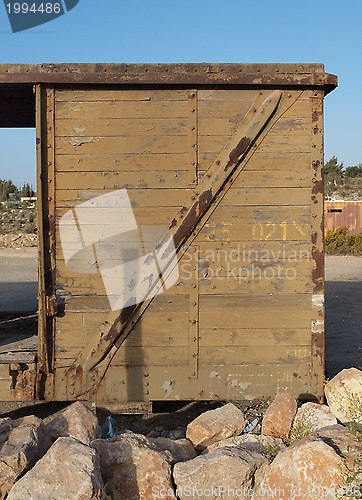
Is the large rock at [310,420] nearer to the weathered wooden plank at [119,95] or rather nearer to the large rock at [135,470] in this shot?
the large rock at [135,470]

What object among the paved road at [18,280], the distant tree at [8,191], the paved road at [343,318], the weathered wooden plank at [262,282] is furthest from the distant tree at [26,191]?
the weathered wooden plank at [262,282]

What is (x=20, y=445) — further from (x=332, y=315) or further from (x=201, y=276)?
(x=332, y=315)

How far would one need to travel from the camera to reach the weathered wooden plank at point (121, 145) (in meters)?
4.32

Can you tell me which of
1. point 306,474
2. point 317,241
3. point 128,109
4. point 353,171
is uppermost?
point 353,171

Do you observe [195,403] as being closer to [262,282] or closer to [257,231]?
[262,282]

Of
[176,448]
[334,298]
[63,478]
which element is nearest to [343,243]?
[334,298]

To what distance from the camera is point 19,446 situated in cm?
296

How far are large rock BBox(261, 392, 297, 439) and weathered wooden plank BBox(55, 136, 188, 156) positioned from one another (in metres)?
2.25

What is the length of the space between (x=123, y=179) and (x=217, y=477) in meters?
2.51

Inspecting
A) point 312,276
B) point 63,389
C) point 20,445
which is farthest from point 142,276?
point 20,445

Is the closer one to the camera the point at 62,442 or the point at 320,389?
the point at 62,442

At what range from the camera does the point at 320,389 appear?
14.3 ft

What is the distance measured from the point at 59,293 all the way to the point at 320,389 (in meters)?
2.42

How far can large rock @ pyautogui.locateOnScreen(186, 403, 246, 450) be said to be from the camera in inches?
150
